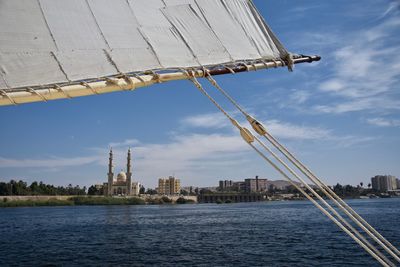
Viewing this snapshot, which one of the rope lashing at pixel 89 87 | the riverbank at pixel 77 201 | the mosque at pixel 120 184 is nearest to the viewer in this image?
the rope lashing at pixel 89 87

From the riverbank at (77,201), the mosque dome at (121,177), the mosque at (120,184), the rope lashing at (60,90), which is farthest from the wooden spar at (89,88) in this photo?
the mosque dome at (121,177)

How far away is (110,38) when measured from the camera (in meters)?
4.00

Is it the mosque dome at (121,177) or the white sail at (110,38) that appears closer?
the white sail at (110,38)

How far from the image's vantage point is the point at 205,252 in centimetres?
2509

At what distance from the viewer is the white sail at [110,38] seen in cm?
354

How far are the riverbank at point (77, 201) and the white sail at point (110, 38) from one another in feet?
417

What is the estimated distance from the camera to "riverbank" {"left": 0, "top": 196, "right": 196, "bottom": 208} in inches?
4643

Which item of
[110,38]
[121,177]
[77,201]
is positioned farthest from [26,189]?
[110,38]

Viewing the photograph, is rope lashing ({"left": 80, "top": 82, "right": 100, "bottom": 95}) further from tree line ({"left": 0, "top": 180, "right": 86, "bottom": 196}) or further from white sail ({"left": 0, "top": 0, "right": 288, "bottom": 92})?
tree line ({"left": 0, "top": 180, "right": 86, "bottom": 196})

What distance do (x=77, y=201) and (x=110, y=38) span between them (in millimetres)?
142237

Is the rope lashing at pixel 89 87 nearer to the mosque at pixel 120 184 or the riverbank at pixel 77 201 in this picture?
the riverbank at pixel 77 201

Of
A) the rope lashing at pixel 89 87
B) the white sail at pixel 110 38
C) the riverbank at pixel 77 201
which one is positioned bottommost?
the riverbank at pixel 77 201

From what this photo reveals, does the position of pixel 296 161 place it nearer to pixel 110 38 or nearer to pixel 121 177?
pixel 110 38

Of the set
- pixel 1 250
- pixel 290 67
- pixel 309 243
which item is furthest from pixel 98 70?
pixel 1 250
